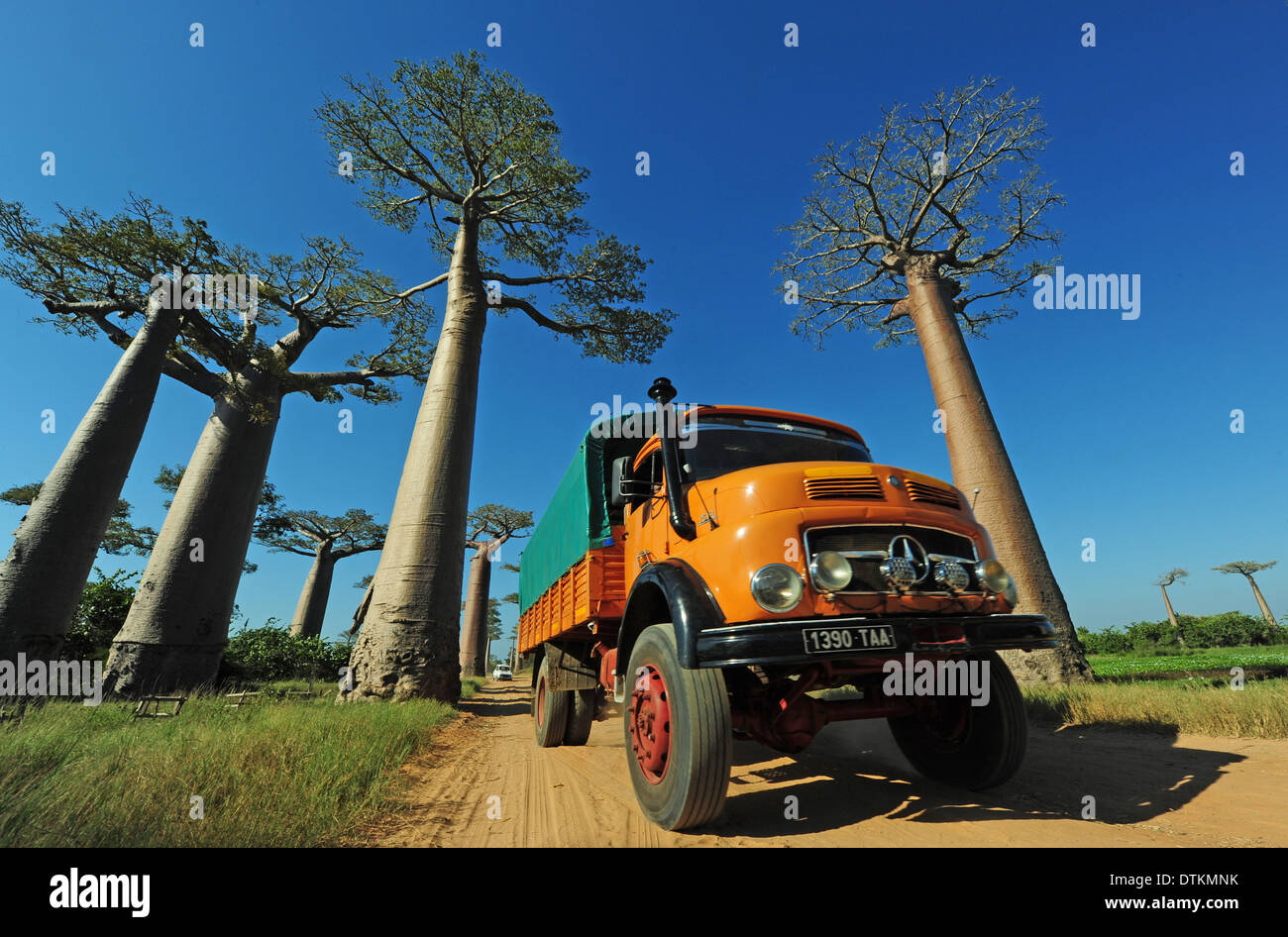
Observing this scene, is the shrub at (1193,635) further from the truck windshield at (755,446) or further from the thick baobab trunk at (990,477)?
the truck windshield at (755,446)

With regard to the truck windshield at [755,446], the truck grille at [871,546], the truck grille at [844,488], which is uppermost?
the truck windshield at [755,446]

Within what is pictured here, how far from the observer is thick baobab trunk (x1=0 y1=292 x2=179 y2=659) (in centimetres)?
728

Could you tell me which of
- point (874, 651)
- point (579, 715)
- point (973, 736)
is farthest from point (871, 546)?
point (579, 715)

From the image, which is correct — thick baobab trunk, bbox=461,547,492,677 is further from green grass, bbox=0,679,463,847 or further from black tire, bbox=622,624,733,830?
black tire, bbox=622,624,733,830

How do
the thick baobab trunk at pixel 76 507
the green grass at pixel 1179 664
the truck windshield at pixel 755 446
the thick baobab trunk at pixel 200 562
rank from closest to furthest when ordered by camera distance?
the truck windshield at pixel 755 446 < the thick baobab trunk at pixel 76 507 < the thick baobab trunk at pixel 200 562 < the green grass at pixel 1179 664

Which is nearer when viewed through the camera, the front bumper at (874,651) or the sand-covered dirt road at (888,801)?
the front bumper at (874,651)

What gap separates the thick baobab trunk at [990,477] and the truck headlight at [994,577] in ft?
17.8

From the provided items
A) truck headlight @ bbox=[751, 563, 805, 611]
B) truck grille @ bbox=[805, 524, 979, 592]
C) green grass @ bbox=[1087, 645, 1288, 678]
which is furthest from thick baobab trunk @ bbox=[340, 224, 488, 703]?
green grass @ bbox=[1087, 645, 1288, 678]

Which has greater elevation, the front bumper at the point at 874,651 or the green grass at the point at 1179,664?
the front bumper at the point at 874,651

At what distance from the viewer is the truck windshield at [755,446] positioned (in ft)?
12.3

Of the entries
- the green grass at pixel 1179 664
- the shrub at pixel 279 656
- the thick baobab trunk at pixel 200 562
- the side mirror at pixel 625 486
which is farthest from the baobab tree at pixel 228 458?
the green grass at pixel 1179 664

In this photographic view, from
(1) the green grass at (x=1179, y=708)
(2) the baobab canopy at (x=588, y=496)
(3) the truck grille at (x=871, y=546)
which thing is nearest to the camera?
(3) the truck grille at (x=871, y=546)
